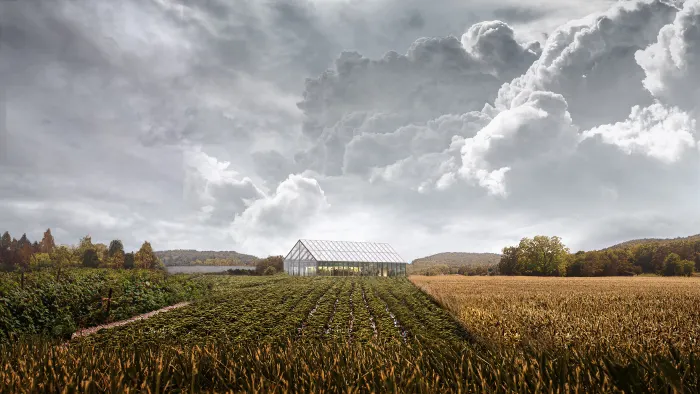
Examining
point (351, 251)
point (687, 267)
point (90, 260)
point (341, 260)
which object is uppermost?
point (351, 251)

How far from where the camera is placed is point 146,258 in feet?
267

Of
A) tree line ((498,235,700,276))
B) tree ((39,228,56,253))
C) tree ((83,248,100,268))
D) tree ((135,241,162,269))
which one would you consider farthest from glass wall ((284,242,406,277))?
tree ((39,228,56,253))

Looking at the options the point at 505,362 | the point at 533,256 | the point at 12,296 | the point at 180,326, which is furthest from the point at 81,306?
the point at 533,256

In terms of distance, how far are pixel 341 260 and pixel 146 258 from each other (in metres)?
43.3

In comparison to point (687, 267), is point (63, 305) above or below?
below

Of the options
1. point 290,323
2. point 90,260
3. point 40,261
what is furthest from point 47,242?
point 290,323

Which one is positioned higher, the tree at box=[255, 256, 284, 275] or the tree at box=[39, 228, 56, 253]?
the tree at box=[39, 228, 56, 253]

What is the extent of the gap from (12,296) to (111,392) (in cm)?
1500

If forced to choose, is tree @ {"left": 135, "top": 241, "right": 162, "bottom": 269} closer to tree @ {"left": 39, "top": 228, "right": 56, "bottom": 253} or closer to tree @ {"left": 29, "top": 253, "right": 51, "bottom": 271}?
tree @ {"left": 29, "top": 253, "right": 51, "bottom": 271}

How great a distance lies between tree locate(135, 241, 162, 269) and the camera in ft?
263

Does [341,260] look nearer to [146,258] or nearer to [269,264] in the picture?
[269,264]

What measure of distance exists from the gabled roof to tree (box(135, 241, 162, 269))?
117 feet

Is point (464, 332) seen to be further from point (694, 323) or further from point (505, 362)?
point (505, 362)

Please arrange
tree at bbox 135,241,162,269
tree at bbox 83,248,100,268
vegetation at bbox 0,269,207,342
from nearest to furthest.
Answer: vegetation at bbox 0,269,207,342
tree at bbox 135,241,162,269
tree at bbox 83,248,100,268
